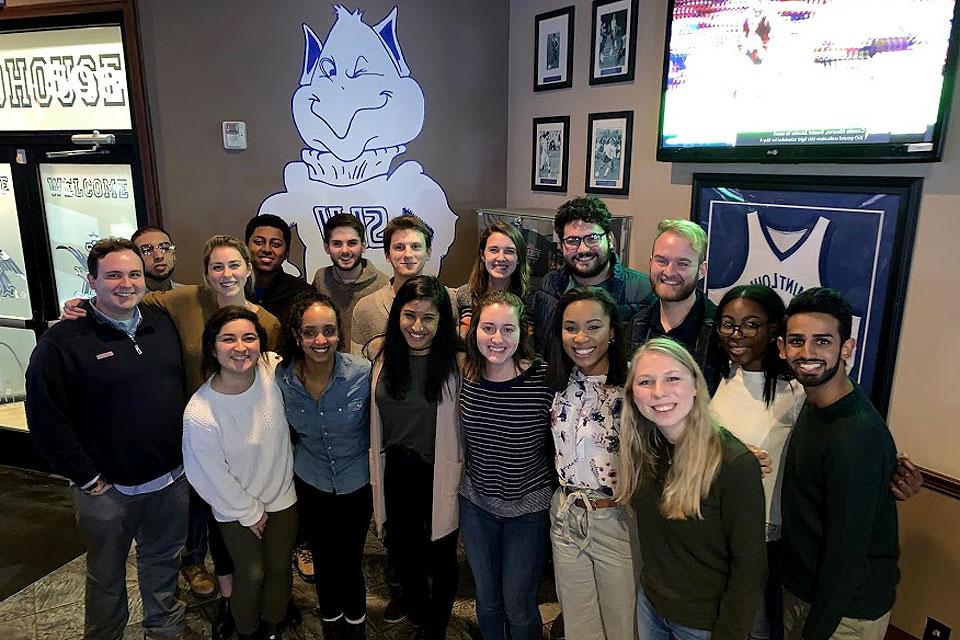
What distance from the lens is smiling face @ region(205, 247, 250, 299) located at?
7.33ft

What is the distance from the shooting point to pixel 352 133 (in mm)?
3363

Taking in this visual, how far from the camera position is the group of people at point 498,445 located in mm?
1438

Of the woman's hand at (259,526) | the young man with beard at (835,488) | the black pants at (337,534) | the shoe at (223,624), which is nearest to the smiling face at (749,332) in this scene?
the young man with beard at (835,488)

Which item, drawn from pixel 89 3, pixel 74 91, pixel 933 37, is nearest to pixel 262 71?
pixel 89 3

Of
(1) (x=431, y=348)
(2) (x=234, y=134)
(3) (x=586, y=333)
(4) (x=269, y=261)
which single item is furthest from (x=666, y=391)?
(2) (x=234, y=134)

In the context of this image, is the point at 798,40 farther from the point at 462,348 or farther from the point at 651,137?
the point at 462,348

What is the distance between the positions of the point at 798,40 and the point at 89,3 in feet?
10.6

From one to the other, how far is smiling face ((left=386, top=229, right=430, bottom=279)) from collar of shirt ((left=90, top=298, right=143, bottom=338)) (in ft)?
3.10

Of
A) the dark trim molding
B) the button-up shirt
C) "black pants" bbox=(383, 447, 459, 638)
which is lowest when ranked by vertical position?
"black pants" bbox=(383, 447, 459, 638)

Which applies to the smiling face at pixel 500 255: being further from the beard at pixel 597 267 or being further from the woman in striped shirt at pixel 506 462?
the woman in striped shirt at pixel 506 462

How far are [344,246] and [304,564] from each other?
4.75 ft

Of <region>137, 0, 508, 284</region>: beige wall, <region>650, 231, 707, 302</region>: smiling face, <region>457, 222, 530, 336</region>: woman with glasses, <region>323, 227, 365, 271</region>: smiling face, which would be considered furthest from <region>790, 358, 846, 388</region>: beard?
<region>137, 0, 508, 284</region>: beige wall

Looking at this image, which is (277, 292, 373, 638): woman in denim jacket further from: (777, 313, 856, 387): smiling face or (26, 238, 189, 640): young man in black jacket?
(777, 313, 856, 387): smiling face

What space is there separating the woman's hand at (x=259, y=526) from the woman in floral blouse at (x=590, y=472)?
99 cm
